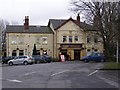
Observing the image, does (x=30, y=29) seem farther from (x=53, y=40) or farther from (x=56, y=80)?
(x=56, y=80)

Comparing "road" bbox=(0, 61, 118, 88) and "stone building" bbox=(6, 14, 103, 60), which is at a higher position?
"stone building" bbox=(6, 14, 103, 60)

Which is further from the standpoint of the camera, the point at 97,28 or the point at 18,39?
the point at 18,39

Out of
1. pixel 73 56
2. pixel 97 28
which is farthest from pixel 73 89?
pixel 73 56

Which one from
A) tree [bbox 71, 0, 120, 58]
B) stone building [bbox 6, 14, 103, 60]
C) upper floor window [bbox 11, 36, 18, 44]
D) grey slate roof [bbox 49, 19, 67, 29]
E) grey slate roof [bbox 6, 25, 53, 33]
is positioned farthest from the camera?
grey slate roof [bbox 49, 19, 67, 29]

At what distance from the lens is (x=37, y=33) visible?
79688 mm

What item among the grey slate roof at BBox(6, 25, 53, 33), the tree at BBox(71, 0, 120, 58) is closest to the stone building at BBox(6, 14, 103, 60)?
the grey slate roof at BBox(6, 25, 53, 33)

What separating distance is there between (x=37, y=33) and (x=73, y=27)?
8363mm

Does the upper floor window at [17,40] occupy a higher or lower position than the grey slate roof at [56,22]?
lower

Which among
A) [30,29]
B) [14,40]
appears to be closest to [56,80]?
[14,40]

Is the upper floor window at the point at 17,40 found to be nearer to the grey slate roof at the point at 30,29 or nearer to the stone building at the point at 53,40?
the stone building at the point at 53,40

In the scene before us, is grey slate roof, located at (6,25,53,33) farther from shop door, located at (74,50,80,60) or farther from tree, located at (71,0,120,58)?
tree, located at (71,0,120,58)

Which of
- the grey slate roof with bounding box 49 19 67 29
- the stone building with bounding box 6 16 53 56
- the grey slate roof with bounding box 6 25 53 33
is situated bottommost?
the stone building with bounding box 6 16 53 56

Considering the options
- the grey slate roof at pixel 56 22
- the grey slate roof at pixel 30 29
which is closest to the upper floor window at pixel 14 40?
the grey slate roof at pixel 30 29

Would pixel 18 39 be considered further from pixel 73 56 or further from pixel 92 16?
pixel 92 16
